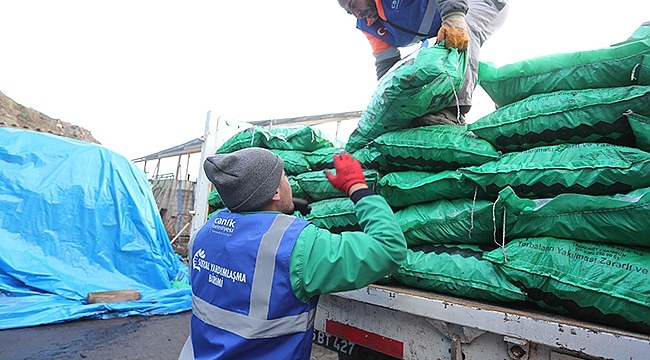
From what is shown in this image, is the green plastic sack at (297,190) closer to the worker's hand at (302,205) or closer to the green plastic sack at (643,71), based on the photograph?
the worker's hand at (302,205)

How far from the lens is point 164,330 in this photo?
4090 mm

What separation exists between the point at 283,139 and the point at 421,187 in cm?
135

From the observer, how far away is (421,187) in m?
1.83

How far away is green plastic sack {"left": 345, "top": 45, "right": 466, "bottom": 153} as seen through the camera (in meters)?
1.77

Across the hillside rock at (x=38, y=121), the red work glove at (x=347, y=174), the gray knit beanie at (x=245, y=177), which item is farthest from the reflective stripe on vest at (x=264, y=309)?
the hillside rock at (x=38, y=121)

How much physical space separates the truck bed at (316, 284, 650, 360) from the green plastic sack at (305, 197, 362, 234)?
0.42 meters

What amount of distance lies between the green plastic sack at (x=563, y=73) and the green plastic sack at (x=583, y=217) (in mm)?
572

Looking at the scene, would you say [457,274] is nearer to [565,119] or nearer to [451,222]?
[451,222]

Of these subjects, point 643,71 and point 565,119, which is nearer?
point 643,71

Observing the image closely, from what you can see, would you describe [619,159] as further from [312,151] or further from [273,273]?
[312,151]

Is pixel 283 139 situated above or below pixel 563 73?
below

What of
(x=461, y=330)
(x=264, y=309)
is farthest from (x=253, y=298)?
(x=461, y=330)

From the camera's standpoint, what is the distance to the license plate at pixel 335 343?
5.83 feet

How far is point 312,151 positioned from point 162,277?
4096mm
